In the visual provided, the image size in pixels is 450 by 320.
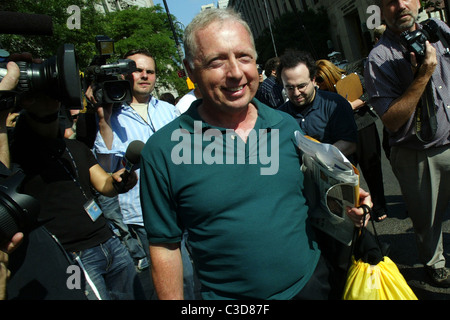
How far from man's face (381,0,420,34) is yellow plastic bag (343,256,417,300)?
1.69 meters

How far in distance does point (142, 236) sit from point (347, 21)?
1322 inches

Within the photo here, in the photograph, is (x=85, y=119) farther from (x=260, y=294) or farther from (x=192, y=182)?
(x=260, y=294)

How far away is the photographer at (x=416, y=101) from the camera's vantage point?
2312 millimetres

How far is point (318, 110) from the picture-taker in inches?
125

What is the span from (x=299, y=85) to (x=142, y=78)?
142 cm

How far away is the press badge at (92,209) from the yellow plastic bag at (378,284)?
1.61m

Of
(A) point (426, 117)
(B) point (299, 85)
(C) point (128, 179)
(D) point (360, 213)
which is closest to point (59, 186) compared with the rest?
(C) point (128, 179)

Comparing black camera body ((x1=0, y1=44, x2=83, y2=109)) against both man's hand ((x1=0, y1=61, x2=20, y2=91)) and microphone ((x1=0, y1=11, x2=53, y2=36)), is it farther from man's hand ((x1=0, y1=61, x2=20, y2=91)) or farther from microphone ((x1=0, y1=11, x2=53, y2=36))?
microphone ((x1=0, y1=11, x2=53, y2=36))

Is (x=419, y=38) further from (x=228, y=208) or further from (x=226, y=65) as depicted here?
(x=228, y=208)

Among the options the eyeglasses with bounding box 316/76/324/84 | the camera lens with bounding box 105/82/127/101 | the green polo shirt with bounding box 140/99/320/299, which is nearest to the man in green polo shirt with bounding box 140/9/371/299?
the green polo shirt with bounding box 140/99/320/299

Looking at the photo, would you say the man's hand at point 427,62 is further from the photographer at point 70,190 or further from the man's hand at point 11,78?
the man's hand at point 11,78

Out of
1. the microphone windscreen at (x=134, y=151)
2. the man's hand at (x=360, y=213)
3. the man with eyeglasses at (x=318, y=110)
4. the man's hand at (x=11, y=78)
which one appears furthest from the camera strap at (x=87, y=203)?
the man with eyeglasses at (x=318, y=110)
